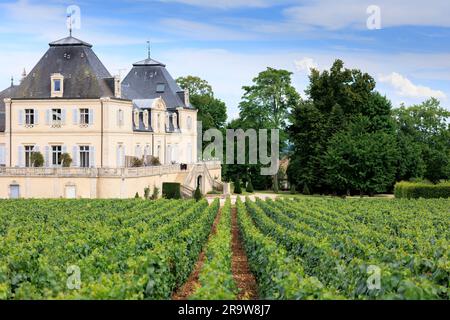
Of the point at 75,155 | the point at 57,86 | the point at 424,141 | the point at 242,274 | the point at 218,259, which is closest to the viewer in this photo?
the point at 218,259

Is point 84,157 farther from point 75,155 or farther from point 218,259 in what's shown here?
point 218,259

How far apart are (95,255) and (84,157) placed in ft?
122

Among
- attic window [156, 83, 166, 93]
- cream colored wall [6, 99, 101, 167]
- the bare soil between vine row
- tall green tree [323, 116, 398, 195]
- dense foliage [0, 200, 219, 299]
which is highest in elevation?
attic window [156, 83, 166, 93]

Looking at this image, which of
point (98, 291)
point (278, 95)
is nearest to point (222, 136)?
point (278, 95)

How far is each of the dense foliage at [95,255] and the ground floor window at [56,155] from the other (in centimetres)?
2119

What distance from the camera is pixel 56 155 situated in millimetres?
53438

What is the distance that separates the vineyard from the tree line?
30.7 meters

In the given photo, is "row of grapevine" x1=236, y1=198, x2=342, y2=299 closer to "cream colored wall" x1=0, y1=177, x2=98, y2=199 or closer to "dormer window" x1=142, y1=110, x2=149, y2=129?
"cream colored wall" x1=0, y1=177, x2=98, y2=199

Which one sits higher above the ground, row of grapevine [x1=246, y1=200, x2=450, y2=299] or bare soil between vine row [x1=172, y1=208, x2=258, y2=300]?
row of grapevine [x1=246, y1=200, x2=450, y2=299]

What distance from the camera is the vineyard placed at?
40.4 ft

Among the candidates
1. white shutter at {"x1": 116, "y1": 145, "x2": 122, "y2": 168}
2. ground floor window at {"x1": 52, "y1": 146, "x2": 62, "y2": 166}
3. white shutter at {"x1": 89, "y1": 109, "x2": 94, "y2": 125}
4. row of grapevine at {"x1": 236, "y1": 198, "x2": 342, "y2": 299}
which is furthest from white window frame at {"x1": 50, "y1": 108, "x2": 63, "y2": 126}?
row of grapevine at {"x1": 236, "y1": 198, "x2": 342, "y2": 299}

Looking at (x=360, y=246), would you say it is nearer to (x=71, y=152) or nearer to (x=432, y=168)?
(x=71, y=152)

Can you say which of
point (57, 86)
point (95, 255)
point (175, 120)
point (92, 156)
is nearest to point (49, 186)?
point (92, 156)
